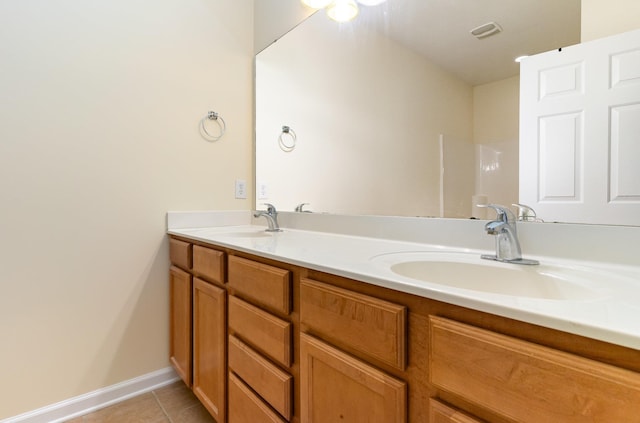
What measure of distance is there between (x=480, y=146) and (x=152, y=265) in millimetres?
1656

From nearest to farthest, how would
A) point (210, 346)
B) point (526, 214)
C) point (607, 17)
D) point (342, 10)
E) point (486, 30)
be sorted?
1. point (607, 17)
2. point (526, 214)
3. point (486, 30)
4. point (210, 346)
5. point (342, 10)

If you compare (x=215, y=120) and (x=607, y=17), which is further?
(x=215, y=120)

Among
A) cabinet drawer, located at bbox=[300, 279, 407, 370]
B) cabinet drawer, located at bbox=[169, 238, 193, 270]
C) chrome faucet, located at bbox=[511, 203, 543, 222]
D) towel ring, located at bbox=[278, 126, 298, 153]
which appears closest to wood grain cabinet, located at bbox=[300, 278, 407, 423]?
cabinet drawer, located at bbox=[300, 279, 407, 370]

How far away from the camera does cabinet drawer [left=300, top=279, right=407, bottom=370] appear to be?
0.61 m

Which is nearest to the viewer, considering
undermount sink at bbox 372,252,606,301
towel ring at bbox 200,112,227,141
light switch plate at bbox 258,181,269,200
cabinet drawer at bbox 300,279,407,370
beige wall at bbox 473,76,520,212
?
cabinet drawer at bbox 300,279,407,370

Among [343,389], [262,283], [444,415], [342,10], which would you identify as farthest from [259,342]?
[342,10]

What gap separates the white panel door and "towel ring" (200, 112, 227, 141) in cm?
154

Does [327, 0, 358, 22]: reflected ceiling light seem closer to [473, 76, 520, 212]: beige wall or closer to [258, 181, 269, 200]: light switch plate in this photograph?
[473, 76, 520, 212]: beige wall

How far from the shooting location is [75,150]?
144cm

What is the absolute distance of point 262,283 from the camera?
990mm

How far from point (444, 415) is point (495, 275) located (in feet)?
1.43

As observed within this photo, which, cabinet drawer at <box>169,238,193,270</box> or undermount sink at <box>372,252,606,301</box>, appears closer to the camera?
undermount sink at <box>372,252,606,301</box>

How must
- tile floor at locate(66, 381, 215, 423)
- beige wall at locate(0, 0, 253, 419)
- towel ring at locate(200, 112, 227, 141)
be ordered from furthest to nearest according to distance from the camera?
towel ring at locate(200, 112, 227, 141)
tile floor at locate(66, 381, 215, 423)
beige wall at locate(0, 0, 253, 419)

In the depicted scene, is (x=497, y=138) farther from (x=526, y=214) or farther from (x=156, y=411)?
(x=156, y=411)
